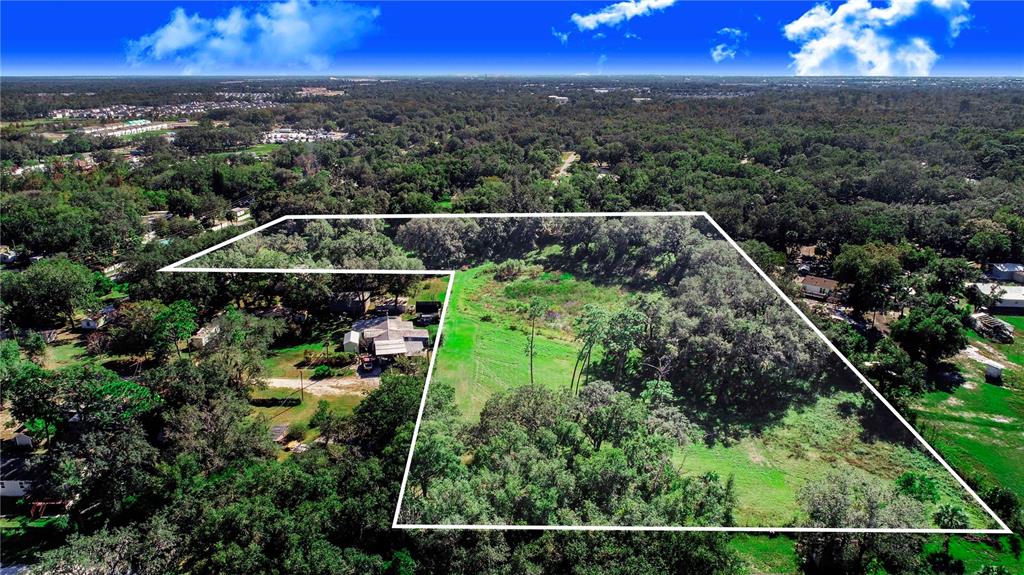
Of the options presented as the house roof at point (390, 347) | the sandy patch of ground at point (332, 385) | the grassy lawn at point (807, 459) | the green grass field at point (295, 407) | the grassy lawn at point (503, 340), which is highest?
the grassy lawn at point (503, 340)

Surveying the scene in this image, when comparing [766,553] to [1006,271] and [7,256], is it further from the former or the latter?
[7,256]

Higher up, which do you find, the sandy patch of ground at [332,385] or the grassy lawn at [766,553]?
the sandy patch of ground at [332,385]

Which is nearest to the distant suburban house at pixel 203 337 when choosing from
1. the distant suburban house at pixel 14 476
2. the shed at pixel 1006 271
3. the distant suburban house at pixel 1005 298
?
the distant suburban house at pixel 14 476

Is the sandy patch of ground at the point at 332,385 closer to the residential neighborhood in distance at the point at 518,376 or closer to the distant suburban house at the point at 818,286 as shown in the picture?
the residential neighborhood in distance at the point at 518,376

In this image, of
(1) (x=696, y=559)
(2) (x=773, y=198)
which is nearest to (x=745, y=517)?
(1) (x=696, y=559)

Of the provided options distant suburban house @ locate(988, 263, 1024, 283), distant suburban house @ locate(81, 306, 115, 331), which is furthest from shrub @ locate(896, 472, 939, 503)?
distant suburban house @ locate(988, 263, 1024, 283)

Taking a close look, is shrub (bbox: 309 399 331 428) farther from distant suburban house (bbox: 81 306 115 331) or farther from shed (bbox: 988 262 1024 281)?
shed (bbox: 988 262 1024 281)
